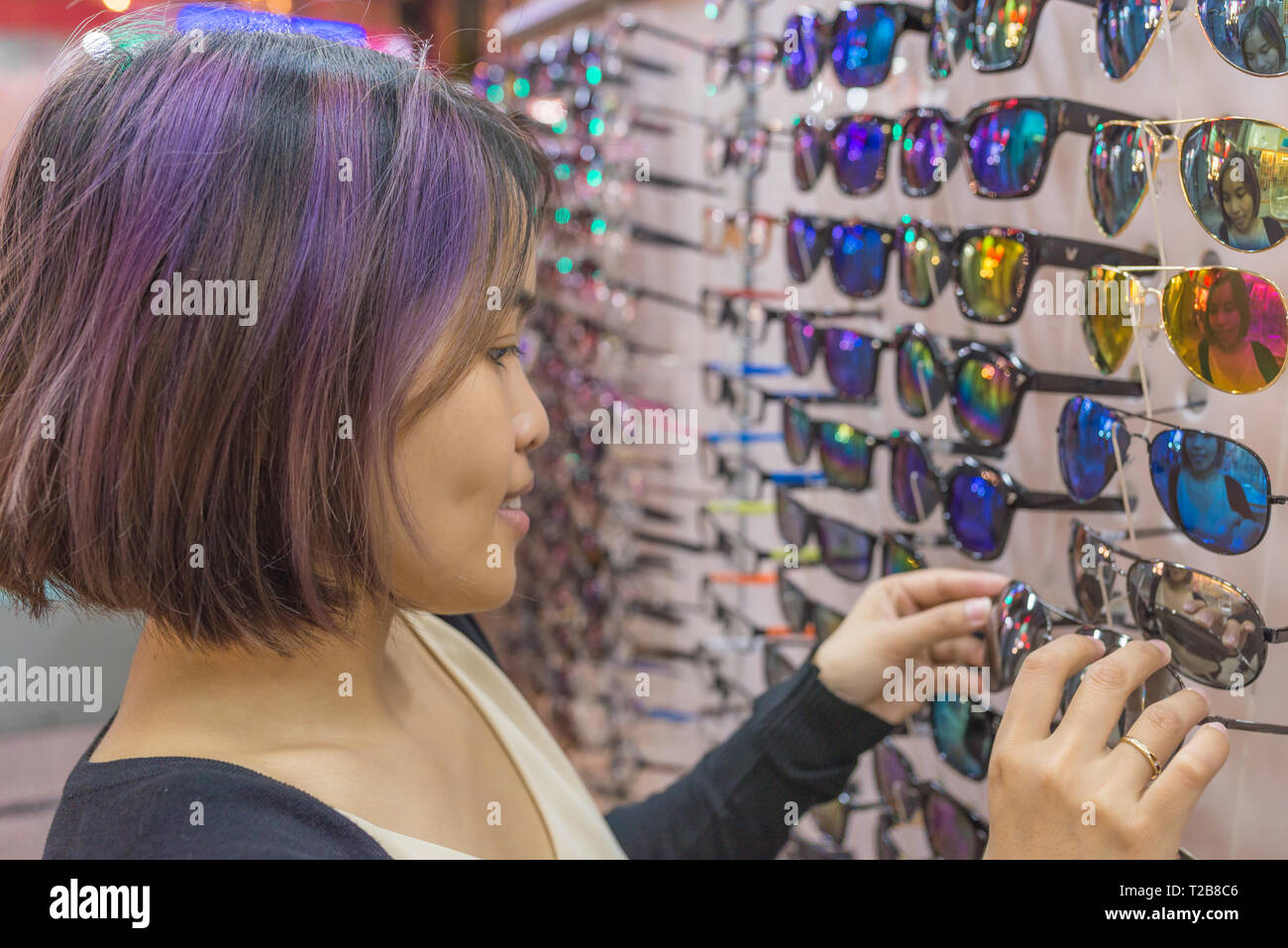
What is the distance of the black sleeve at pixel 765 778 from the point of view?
2.87 ft

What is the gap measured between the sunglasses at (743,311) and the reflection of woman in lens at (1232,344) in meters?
0.62

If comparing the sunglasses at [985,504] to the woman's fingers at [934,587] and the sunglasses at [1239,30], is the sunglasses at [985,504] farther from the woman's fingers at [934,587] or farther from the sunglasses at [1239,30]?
the sunglasses at [1239,30]

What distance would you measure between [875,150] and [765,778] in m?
0.53

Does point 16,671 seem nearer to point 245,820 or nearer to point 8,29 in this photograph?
point 245,820

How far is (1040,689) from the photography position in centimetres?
56

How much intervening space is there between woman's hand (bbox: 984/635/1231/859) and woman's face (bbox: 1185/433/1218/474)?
4.0 inches

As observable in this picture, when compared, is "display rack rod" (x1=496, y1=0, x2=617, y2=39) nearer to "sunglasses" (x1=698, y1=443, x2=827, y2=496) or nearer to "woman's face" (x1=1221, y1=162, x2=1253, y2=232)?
"sunglasses" (x1=698, y1=443, x2=827, y2=496)

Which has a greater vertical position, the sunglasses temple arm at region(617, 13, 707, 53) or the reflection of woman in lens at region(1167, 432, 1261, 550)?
the sunglasses temple arm at region(617, 13, 707, 53)

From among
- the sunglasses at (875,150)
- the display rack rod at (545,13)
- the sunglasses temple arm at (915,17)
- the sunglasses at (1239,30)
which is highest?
the display rack rod at (545,13)

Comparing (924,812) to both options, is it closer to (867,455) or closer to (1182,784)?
(867,455)

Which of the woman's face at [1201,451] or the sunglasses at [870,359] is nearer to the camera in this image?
the woman's face at [1201,451]

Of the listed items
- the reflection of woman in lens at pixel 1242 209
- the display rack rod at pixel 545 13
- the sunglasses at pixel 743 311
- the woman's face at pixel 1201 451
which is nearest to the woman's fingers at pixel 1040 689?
the woman's face at pixel 1201 451

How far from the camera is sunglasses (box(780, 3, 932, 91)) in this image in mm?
877

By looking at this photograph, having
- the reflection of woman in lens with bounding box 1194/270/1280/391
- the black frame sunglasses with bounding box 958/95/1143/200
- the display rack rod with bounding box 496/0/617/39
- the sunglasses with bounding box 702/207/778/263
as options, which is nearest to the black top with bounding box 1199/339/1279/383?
the reflection of woman in lens with bounding box 1194/270/1280/391
